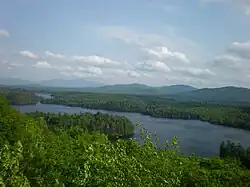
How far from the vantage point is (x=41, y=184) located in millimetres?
7449

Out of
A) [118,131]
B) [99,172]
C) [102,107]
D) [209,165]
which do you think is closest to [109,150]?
[99,172]

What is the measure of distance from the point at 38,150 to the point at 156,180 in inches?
185

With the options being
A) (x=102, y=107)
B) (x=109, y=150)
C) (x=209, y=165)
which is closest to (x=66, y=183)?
(x=109, y=150)

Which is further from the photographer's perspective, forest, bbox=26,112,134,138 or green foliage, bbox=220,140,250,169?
forest, bbox=26,112,134,138

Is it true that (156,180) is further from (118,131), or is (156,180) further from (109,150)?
(118,131)

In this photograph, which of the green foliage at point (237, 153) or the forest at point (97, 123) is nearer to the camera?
the green foliage at point (237, 153)

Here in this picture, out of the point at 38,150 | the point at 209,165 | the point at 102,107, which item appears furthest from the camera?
the point at 102,107

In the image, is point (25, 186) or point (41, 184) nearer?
point (25, 186)

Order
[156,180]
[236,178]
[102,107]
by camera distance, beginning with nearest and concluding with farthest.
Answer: [156,180]
[236,178]
[102,107]

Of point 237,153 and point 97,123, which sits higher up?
point 97,123

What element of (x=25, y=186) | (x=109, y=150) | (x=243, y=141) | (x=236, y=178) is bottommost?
(x=243, y=141)

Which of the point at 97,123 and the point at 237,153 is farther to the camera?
the point at 97,123

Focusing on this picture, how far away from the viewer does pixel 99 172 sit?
5.98m

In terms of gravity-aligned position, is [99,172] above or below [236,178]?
above
